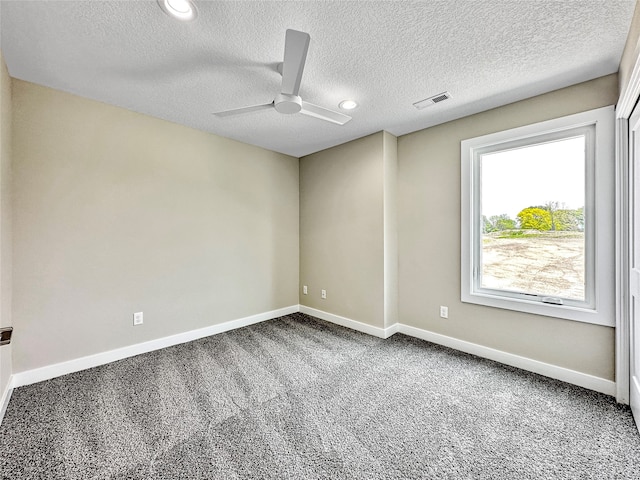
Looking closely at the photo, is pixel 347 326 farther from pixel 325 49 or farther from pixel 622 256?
pixel 325 49

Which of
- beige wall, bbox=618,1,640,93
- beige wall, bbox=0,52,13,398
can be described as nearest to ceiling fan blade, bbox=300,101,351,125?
beige wall, bbox=618,1,640,93

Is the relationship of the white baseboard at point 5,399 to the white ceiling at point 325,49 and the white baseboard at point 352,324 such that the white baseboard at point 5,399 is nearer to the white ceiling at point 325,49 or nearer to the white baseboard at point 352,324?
the white ceiling at point 325,49

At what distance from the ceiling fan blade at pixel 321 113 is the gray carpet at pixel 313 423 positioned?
2114 millimetres

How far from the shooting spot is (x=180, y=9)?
58.0 inches

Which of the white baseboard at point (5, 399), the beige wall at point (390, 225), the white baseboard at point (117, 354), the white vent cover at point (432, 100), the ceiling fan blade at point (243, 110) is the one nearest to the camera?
the white baseboard at point (5, 399)

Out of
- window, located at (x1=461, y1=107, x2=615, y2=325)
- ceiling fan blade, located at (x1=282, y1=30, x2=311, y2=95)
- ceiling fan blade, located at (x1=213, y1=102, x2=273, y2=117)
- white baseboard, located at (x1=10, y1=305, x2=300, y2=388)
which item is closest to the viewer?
ceiling fan blade, located at (x1=282, y1=30, x2=311, y2=95)

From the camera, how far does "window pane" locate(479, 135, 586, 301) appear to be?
2.25m

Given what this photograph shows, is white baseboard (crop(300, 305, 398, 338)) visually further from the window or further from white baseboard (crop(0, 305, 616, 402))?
the window

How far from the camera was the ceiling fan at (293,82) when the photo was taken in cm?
136

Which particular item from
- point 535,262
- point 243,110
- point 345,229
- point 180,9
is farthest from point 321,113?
point 535,262

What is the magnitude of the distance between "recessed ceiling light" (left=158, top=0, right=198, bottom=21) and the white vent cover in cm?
189

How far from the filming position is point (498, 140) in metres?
2.58

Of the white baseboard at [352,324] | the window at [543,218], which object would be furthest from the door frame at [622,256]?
the white baseboard at [352,324]

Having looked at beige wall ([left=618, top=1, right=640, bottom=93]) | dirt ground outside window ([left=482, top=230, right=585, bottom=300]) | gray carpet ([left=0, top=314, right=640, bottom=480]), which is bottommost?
gray carpet ([left=0, top=314, right=640, bottom=480])
